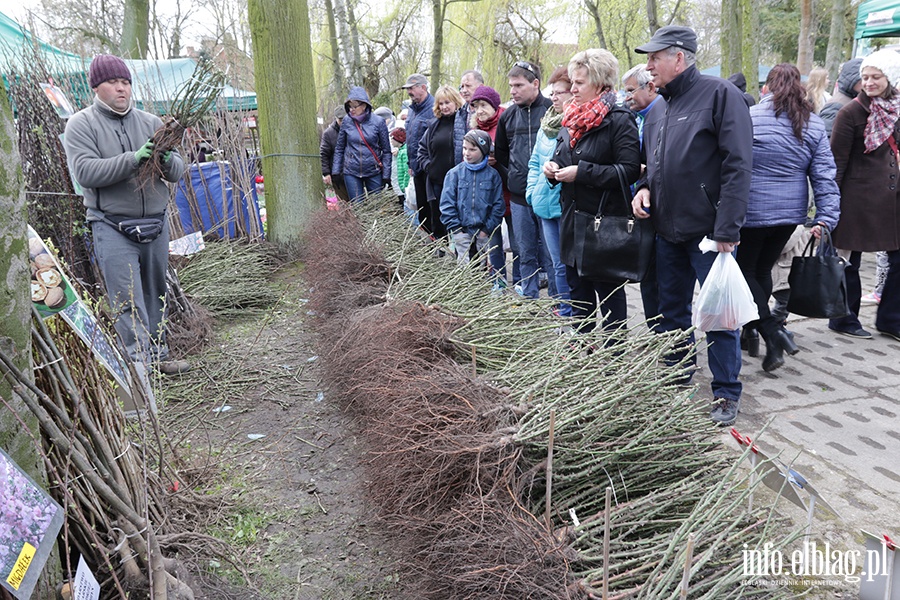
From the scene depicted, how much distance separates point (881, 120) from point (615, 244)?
7.24ft

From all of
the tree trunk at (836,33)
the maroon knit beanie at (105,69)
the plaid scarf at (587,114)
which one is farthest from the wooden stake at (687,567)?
the tree trunk at (836,33)

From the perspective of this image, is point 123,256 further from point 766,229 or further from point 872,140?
point 872,140

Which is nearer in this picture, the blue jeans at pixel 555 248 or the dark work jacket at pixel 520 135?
the blue jeans at pixel 555 248

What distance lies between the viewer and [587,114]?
3613 millimetres

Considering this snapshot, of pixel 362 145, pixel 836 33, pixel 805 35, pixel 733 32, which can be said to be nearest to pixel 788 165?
pixel 362 145

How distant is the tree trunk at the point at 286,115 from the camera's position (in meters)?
7.02

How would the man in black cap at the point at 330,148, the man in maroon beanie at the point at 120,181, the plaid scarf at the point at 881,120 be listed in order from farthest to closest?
the man in black cap at the point at 330,148
the plaid scarf at the point at 881,120
the man in maroon beanie at the point at 120,181

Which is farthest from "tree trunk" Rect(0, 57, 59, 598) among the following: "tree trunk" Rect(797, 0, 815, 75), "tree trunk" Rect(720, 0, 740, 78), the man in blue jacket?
"tree trunk" Rect(797, 0, 815, 75)

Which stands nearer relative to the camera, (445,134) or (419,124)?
(445,134)

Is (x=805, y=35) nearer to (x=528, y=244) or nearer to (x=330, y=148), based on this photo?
(x=330, y=148)

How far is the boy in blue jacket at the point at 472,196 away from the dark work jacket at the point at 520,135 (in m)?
0.18

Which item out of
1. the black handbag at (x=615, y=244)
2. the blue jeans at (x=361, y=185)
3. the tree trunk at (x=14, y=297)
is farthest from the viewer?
the blue jeans at (x=361, y=185)

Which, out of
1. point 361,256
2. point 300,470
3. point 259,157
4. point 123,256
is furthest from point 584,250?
point 259,157

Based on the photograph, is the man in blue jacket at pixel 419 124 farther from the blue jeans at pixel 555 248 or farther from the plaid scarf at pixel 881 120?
the plaid scarf at pixel 881 120
